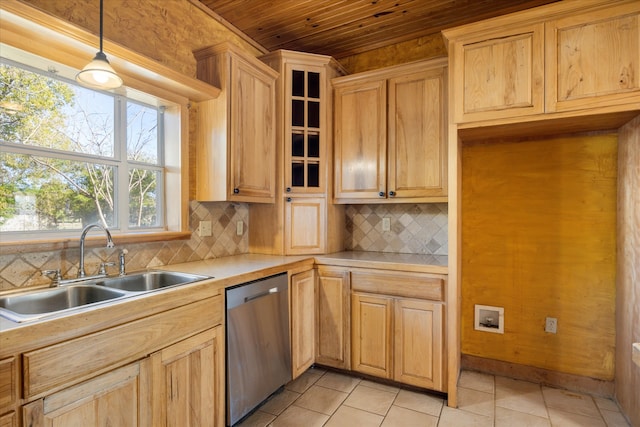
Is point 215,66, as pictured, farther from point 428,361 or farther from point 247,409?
point 428,361

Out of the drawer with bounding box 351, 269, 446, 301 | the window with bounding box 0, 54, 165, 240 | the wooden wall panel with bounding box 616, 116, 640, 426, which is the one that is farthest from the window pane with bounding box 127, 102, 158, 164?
the wooden wall panel with bounding box 616, 116, 640, 426

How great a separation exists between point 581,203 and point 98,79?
302 cm

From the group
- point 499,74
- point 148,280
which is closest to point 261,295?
point 148,280

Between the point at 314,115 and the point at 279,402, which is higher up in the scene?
the point at 314,115

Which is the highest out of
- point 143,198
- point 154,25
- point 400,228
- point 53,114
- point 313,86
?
point 154,25

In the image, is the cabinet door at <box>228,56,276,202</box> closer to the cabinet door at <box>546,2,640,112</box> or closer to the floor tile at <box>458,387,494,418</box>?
the cabinet door at <box>546,2,640,112</box>

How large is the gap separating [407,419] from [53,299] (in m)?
2.04

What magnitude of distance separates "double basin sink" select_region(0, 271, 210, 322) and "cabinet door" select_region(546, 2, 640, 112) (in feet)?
7.54

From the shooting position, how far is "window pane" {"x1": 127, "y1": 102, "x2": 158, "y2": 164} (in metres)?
2.08

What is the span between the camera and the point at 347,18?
2674mm

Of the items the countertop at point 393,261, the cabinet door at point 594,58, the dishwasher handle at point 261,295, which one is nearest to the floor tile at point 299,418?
the dishwasher handle at point 261,295

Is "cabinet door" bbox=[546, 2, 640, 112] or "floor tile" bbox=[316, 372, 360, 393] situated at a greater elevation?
"cabinet door" bbox=[546, 2, 640, 112]

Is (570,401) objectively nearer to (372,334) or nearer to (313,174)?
(372,334)

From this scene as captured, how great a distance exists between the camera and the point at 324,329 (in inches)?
102
